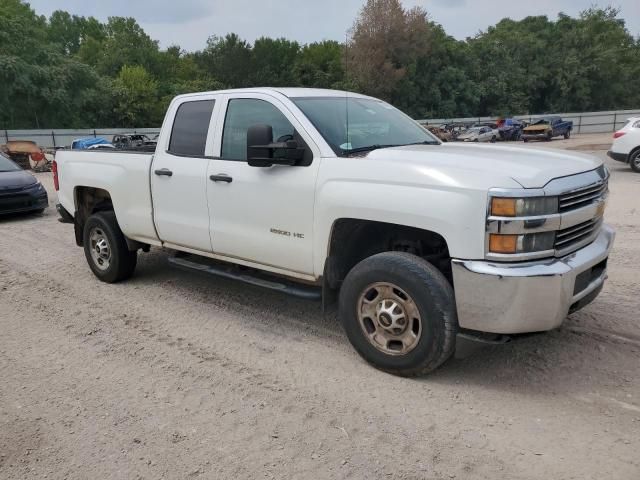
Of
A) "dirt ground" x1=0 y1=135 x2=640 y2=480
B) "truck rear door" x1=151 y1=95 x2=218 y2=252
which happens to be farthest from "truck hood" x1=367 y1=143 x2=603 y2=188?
"truck rear door" x1=151 y1=95 x2=218 y2=252

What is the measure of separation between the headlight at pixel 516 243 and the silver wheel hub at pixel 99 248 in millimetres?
4404

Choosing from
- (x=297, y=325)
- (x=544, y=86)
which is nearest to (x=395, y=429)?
(x=297, y=325)

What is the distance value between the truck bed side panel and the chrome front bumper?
334 cm

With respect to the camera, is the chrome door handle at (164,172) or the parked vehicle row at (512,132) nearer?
the chrome door handle at (164,172)

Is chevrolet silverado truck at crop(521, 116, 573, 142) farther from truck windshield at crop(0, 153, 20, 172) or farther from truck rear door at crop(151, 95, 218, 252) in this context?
truck rear door at crop(151, 95, 218, 252)

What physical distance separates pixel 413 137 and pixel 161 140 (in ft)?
8.06

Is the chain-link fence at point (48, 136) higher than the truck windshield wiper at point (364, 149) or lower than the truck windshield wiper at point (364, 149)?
lower

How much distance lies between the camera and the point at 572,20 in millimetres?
71562

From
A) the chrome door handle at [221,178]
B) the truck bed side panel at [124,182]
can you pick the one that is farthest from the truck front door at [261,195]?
the truck bed side panel at [124,182]

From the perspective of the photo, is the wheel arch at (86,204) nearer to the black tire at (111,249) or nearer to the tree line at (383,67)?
the black tire at (111,249)

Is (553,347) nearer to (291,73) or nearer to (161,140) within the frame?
(161,140)

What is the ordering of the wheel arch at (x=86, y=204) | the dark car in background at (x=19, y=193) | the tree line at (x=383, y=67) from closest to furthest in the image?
the wheel arch at (x=86, y=204) < the dark car in background at (x=19, y=193) < the tree line at (x=383, y=67)

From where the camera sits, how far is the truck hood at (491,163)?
131 inches

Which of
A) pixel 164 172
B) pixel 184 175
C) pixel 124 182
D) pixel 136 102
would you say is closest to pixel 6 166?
pixel 124 182
